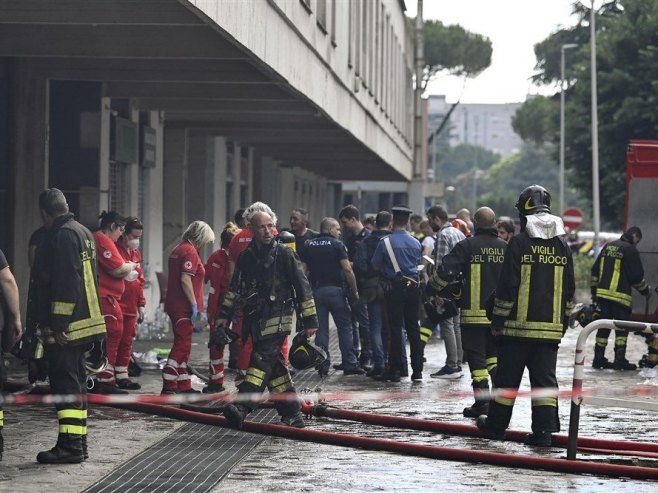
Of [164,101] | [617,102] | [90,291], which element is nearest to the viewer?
[90,291]

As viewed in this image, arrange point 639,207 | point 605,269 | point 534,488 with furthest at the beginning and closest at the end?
point 639,207 → point 605,269 → point 534,488

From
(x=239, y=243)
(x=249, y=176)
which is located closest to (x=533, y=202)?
(x=239, y=243)

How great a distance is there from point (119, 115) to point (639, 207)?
7016mm

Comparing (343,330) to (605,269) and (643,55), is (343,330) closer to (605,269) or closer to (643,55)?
(605,269)

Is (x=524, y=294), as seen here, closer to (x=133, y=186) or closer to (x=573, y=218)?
(x=133, y=186)

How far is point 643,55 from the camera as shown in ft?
138

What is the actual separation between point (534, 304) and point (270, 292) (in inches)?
79.6

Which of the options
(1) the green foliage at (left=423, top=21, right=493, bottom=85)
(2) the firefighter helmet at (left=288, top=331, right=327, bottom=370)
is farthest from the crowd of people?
(1) the green foliage at (left=423, top=21, right=493, bottom=85)

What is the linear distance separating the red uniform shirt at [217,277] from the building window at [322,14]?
6343 millimetres

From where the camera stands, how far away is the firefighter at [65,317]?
9.95 meters

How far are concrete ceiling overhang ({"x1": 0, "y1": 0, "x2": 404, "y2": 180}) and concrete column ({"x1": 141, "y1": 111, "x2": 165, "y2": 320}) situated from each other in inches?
19.0

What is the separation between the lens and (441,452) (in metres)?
10.4

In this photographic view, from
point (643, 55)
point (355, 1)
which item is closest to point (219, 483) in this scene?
point (355, 1)

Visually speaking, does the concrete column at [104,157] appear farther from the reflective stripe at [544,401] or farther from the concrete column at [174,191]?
the reflective stripe at [544,401]
